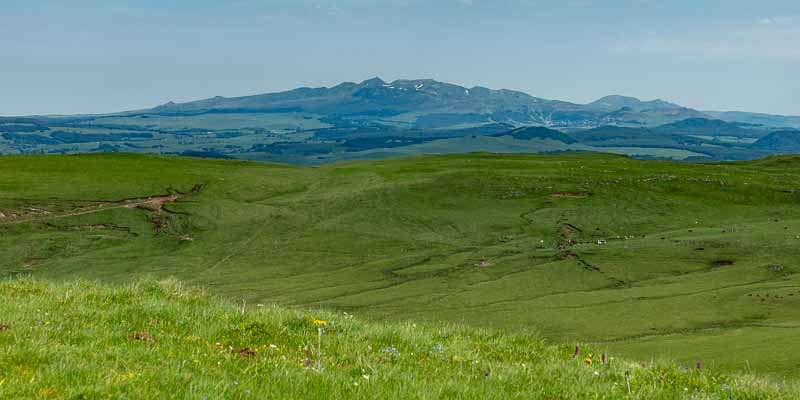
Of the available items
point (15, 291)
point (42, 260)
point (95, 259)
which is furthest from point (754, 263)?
point (42, 260)

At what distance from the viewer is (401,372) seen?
9781 mm

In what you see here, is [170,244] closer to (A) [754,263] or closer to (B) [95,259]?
(B) [95,259]

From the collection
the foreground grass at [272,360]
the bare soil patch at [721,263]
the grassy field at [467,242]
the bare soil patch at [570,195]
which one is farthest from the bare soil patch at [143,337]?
the bare soil patch at [570,195]

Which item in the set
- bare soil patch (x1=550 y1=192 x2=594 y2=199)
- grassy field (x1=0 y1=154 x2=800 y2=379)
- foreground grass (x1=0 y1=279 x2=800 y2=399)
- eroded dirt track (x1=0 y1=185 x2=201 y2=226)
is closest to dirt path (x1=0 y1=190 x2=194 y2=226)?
eroded dirt track (x1=0 y1=185 x2=201 y2=226)

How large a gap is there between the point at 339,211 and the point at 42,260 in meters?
27.6

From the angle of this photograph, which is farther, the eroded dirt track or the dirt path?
the dirt path

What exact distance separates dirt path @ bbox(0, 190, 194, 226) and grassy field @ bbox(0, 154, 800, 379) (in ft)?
1.07

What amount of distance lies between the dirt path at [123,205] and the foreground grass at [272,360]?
5283 cm

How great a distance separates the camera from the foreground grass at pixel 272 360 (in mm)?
8438

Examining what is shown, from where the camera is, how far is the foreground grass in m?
8.44

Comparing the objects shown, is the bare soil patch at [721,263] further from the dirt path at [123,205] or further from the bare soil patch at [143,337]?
the dirt path at [123,205]

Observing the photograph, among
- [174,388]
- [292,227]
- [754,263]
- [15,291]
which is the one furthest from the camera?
[292,227]

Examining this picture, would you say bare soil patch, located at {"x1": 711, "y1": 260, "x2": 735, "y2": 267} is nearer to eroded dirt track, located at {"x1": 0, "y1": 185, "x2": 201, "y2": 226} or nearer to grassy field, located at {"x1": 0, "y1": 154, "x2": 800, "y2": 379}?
grassy field, located at {"x1": 0, "y1": 154, "x2": 800, "y2": 379}

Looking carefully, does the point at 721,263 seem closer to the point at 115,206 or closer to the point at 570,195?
the point at 570,195
